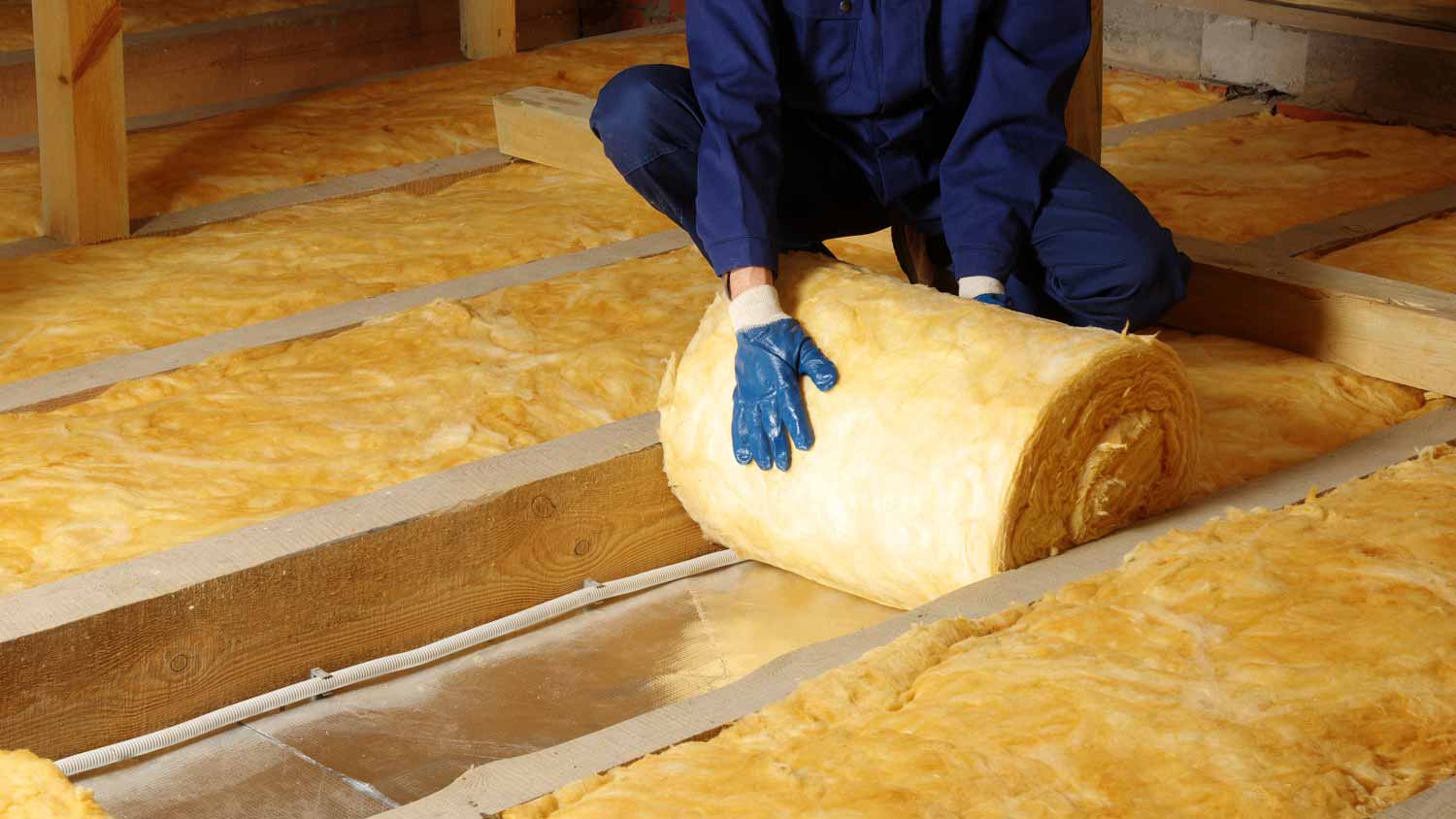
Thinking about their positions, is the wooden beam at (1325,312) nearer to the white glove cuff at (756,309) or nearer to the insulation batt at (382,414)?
the insulation batt at (382,414)

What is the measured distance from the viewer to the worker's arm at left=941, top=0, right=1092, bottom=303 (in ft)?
9.65

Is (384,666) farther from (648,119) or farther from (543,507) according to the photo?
(648,119)

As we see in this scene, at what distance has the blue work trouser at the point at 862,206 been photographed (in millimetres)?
3070

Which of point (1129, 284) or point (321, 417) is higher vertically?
point (1129, 284)

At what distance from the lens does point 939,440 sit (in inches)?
98.7

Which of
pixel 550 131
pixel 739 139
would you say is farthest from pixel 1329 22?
pixel 739 139

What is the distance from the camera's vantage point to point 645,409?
126 inches

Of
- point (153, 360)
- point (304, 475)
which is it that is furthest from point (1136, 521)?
point (153, 360)

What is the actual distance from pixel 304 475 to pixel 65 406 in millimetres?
Result: 643

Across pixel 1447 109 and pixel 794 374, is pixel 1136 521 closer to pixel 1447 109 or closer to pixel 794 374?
pixel 794 374

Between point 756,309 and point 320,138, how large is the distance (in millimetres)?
2830

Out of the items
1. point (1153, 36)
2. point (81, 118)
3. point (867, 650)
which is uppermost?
point (1153, 36)

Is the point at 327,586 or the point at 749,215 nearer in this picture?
the point at 327,586

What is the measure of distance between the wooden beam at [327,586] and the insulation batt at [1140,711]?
0.86 metres
